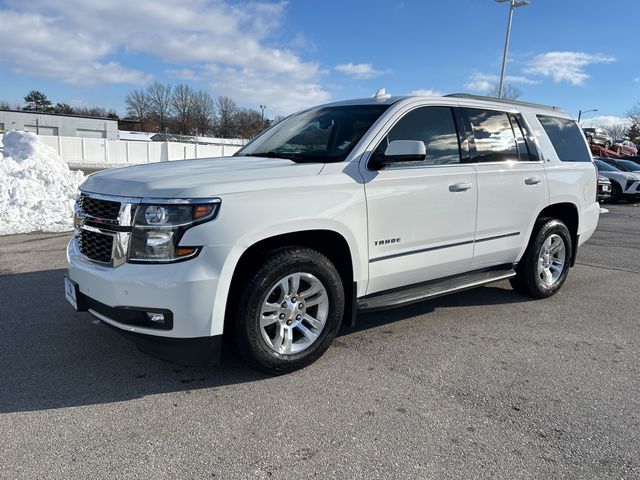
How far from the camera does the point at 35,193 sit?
10.7 meters

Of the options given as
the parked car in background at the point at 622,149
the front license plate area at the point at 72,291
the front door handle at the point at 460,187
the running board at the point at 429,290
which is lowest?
the running board at the point at 429,290

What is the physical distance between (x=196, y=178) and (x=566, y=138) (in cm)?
432

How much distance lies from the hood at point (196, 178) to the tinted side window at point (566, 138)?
309 cm

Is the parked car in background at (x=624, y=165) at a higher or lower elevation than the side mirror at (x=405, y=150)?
higher

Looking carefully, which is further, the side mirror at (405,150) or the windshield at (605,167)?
the windshield at (605,167)

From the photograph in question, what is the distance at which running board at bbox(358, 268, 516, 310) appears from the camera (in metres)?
3.84

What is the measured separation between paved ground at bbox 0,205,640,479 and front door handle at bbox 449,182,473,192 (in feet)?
4.15

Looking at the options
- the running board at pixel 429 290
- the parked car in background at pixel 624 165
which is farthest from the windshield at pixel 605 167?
the running board at pixel 429 290

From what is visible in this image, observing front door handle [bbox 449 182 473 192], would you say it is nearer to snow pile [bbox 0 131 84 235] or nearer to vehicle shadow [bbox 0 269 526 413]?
vehicle shadow [bbox 0 269 526 413]

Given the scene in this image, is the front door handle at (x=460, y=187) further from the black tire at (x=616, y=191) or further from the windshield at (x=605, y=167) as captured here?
the windshield at (x=605, y=167)

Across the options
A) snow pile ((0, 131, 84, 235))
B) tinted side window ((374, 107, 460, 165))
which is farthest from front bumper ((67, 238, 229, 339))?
snow pile ((0, 131, 84, 235))


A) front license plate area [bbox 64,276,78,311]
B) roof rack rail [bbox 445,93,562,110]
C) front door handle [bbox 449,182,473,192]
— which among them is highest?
roof rack rail [bbox 445,93,562,110]

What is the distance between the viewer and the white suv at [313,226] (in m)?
3.00

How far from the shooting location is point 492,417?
3.00 m
